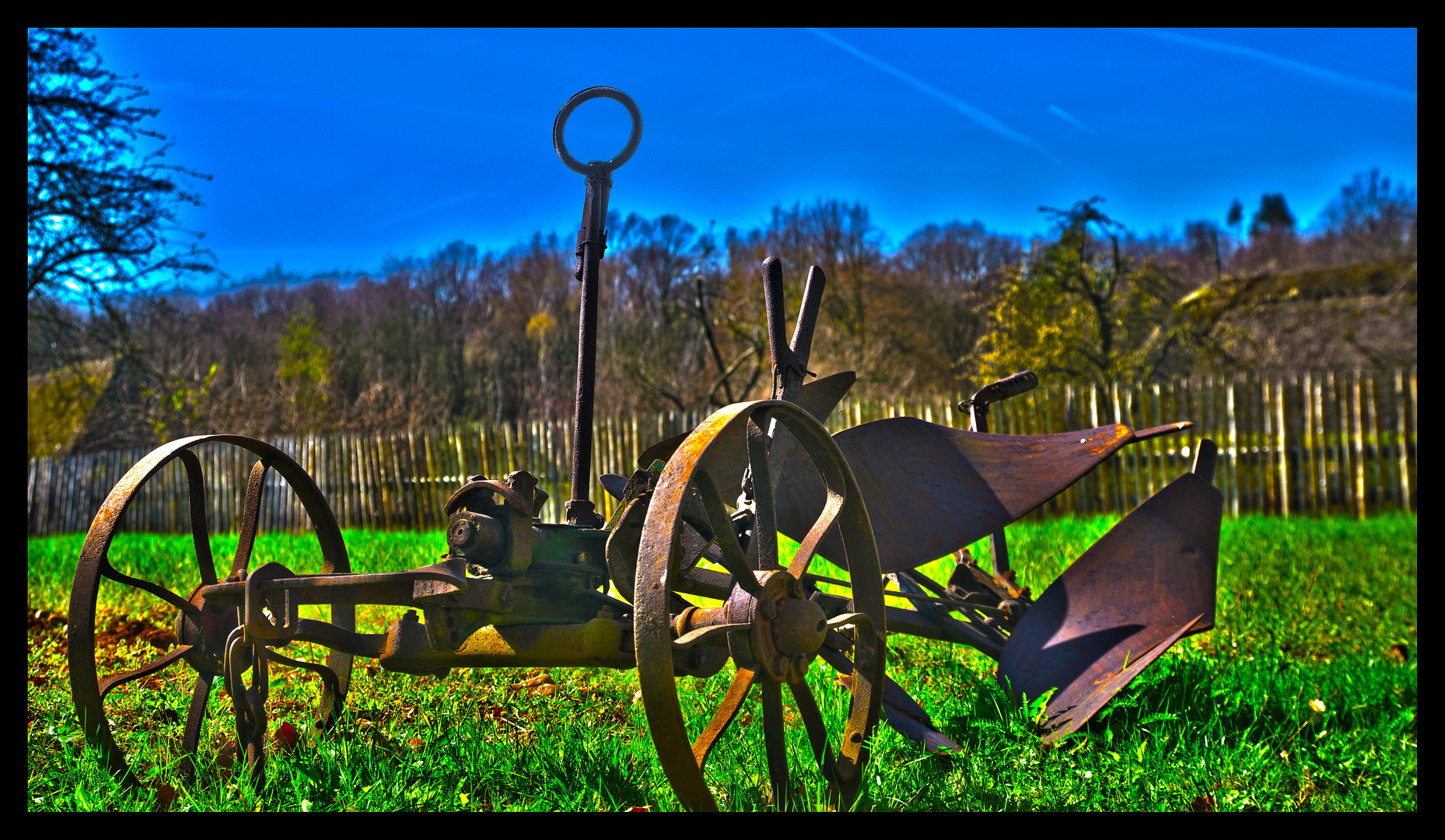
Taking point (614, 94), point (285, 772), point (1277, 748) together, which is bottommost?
point (1277, 748)

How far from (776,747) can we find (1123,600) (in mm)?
1546

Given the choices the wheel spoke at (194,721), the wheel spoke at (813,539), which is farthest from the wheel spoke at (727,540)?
the wheel spoke at (194,721)

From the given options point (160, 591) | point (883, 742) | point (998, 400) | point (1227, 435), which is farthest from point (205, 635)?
point (1227, 435)

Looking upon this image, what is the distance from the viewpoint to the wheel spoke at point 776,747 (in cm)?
205

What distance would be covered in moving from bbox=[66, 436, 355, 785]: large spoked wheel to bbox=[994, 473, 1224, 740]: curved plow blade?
7.13ft

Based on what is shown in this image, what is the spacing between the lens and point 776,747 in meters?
2.08

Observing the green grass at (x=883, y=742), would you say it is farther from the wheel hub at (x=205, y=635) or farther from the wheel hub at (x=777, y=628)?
the wheel hub at (x=777, y=628)

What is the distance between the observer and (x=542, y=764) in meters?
2.36

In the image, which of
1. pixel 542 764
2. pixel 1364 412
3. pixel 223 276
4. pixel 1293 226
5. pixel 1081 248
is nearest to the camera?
pixel 542 764

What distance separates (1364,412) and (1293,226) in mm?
23544

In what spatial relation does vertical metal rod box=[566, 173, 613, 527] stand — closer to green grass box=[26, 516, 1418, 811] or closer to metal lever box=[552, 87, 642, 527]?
metal lever box=[552, 87, 642, 527]

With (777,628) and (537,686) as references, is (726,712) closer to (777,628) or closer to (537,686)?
(777,628)

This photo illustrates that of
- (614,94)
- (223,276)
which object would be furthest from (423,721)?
(223,276)

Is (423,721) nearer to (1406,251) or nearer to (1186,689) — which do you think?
(1186,689)
